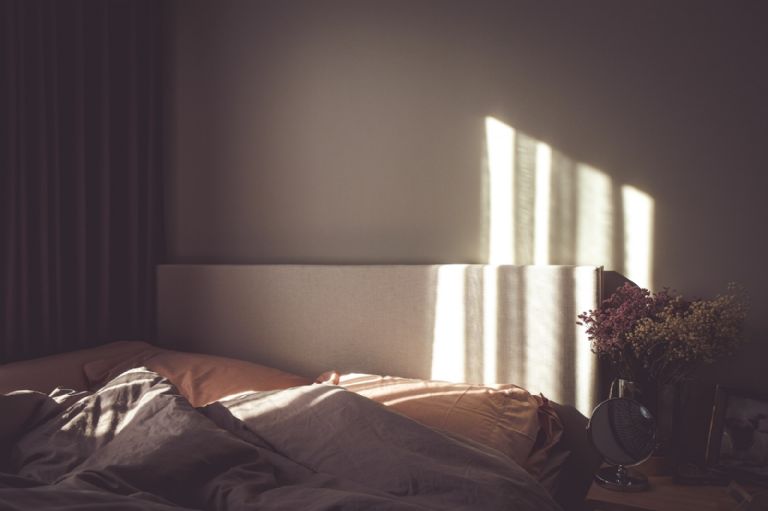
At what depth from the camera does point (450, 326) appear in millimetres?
2135

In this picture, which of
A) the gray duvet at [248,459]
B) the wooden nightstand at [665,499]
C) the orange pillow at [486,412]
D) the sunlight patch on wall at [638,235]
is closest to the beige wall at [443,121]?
the sunlight patch on wall at [638,235]

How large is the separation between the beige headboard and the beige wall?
147 millimetres

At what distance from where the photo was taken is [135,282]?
9.16 feet

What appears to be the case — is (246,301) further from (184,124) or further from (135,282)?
(184,124)

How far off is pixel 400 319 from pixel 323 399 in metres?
0.64

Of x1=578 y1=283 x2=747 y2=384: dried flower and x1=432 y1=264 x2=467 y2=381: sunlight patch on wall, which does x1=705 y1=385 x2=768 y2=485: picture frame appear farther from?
x1=432 y1=264 x2=467 y2=381: sunlight patch on wall

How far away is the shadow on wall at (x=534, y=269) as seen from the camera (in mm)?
1929

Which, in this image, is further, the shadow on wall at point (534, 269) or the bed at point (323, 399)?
the shadow on wall at point (534, 269)

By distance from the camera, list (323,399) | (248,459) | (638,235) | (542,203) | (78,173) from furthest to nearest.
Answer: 1. (78,173)
2. (542,203)
3. (638,235)
4. (323,399)
5. (248,459)

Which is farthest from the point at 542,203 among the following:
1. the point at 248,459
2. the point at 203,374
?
the point at 203,374

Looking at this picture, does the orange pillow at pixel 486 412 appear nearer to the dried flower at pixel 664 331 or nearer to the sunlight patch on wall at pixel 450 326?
the sunlight patch on wall at pixel 450 326

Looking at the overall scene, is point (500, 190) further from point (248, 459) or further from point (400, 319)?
point (248, 459)

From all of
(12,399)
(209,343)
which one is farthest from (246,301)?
(12,399)

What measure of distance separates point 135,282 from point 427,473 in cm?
199
